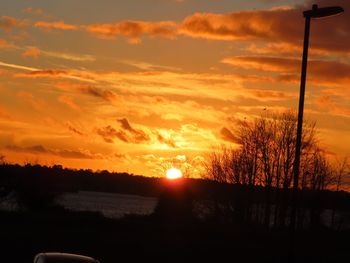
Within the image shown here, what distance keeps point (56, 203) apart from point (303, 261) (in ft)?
106

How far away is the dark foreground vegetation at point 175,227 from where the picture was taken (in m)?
Result: 33.5

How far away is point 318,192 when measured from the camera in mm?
67812

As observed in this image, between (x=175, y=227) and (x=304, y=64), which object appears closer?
(x=304, y=64)

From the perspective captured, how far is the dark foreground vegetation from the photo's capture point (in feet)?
110

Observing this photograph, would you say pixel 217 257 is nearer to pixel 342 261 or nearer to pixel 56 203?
pixel 342 261

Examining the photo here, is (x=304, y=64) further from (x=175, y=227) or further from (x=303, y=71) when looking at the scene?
(x=175, y=227)

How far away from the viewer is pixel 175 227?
154ft

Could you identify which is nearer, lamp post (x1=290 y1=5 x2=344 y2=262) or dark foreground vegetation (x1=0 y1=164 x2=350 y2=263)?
lamp post (x1=290 y1=5 x2=344 y2=262)

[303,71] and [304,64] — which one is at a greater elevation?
[304,64]

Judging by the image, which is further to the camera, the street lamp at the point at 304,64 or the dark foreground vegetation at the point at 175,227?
the dark foreground vegetation at the point at 175,227

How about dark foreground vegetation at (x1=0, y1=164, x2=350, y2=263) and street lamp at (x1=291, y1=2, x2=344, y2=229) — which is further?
dark foreground vegetation at (x1=0, y1=164, x2=350, y2=263)

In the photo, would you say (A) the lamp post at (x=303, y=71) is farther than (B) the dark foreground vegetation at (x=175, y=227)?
No

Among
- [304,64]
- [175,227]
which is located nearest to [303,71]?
[304,64]

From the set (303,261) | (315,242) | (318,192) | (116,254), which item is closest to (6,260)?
(116,254)
